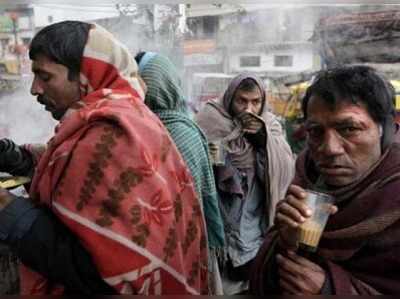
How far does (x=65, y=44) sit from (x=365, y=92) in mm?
928

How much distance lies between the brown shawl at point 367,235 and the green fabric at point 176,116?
768mm

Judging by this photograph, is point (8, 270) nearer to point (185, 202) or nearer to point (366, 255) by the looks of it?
point (185, 202)

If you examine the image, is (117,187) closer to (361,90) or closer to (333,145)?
(333,145)

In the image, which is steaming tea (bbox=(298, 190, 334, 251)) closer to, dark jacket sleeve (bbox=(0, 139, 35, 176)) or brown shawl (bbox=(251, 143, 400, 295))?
brown shawl (bbox=(251, 143, 400, 295))

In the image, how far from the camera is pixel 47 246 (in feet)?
3.78

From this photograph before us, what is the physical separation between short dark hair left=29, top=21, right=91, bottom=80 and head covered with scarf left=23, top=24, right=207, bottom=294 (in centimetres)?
3

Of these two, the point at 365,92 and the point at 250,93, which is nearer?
the point at 365,92

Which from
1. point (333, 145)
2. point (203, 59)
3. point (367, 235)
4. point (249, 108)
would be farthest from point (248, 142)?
point (203, 59)

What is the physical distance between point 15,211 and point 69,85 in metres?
0.45

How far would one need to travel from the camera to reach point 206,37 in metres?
20.6

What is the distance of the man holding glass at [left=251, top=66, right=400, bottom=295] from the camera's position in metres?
1.11

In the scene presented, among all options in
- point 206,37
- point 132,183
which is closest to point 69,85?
point 132,183

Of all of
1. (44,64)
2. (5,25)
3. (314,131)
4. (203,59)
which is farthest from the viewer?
(203,59)

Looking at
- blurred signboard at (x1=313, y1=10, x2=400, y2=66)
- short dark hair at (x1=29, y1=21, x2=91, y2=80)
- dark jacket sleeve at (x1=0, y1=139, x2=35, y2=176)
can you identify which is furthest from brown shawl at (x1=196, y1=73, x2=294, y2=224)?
blurred signboard at (x1=313, y1=10, x2=400, y2=66)
